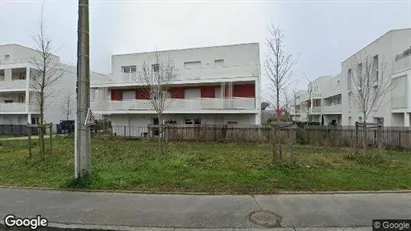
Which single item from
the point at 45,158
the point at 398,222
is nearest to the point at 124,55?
the point at 45,158

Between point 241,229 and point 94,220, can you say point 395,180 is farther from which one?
point 94,220

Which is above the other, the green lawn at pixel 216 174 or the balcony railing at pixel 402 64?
the balcony railing at pixel 402 64

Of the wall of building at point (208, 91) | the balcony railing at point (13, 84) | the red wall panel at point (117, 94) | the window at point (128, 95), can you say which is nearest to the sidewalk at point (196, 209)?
the wall of building at point (208, 91)

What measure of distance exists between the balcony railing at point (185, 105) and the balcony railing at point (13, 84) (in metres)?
11.8

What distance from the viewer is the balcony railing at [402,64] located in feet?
64.7

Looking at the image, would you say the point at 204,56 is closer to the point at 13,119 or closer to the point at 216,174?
the point at 216,174

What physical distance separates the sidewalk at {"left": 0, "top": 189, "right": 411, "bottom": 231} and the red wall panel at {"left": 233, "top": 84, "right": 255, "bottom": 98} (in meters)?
17.0

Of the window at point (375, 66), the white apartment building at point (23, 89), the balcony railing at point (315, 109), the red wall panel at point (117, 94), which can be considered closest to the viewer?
the window at point (375, 66)

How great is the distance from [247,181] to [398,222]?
3.28 meters

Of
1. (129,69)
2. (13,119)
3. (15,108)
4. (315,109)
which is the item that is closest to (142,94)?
(129,69)

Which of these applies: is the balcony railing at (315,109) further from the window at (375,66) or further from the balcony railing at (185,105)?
the balcony railing at (185,105)

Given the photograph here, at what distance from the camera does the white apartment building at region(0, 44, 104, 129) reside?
98.4ft

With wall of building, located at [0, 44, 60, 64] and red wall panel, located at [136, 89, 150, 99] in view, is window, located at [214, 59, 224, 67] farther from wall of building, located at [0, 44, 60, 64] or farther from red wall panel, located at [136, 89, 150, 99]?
wall of building, located at [0, 44, 60, 64]

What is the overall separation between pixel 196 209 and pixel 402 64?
2208cm
